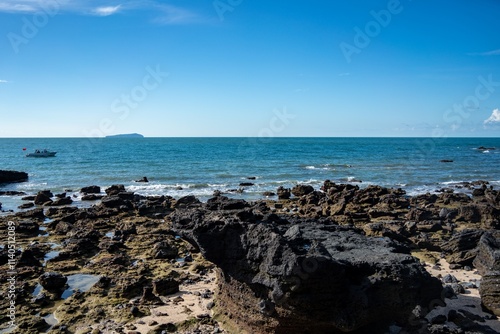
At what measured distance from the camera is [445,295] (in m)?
11.6

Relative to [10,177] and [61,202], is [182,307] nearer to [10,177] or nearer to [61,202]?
[61,202]

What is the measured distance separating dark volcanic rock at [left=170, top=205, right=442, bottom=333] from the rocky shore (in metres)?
0.03

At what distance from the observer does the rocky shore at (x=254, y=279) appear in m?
8.53

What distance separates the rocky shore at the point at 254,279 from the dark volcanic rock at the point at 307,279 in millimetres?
26

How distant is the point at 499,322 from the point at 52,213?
2552 centimetres

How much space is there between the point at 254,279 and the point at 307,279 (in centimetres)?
152

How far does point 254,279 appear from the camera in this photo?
9148 millimetres

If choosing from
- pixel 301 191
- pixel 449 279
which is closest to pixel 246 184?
pixel 301 191

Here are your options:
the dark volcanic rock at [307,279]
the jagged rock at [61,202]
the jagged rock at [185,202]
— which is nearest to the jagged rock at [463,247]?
the dark volcanic rock at [307,279]

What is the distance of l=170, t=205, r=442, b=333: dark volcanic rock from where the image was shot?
8.31 meters

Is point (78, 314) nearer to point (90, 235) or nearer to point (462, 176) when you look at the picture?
point (90, 235)

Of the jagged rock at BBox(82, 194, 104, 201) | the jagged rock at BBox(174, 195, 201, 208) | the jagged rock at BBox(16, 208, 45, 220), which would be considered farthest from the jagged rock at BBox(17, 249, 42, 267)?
the jagged rock at BBox(82, 194, 104, 201)

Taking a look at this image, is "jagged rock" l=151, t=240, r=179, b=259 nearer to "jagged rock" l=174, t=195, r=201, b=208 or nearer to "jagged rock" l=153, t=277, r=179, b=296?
"jagged rock" l=153, t=277, r=179, b=296
